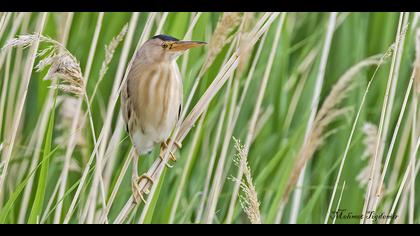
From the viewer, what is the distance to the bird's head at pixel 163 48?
2.00 meters

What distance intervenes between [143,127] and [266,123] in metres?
0.39

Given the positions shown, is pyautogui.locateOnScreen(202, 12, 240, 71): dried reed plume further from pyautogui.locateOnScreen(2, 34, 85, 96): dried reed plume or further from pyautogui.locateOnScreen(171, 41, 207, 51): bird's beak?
pyautogui.locateOnScreen(2, 34, 85, 96): dried reed plume

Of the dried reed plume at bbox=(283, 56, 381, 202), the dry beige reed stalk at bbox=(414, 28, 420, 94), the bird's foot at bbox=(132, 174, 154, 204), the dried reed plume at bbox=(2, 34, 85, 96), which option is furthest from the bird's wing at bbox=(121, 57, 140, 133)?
the dry beige reed stalk at bbox=(414, 28, 420, 94)

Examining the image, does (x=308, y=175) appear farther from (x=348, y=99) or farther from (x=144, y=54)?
(x=144, y=54)

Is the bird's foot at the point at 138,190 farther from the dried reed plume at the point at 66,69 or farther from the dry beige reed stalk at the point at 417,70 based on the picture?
the dry beige reed stalk at the point at 417,70

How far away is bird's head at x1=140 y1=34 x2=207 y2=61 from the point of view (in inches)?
78.5

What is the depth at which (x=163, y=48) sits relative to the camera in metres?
2.03

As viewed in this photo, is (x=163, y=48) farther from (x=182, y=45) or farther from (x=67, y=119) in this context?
(x=67, y=119)

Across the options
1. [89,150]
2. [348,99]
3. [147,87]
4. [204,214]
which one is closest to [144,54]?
[147,87]

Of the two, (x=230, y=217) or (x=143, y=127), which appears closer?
(x=230, y=217)

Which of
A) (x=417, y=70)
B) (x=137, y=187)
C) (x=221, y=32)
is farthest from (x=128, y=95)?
(x=417, y=70)

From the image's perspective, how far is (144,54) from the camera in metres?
2.08

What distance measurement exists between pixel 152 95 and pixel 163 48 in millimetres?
165

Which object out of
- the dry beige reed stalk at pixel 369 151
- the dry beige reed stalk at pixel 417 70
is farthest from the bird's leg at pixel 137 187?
the dry beige reed stalk at pixel 417 70
